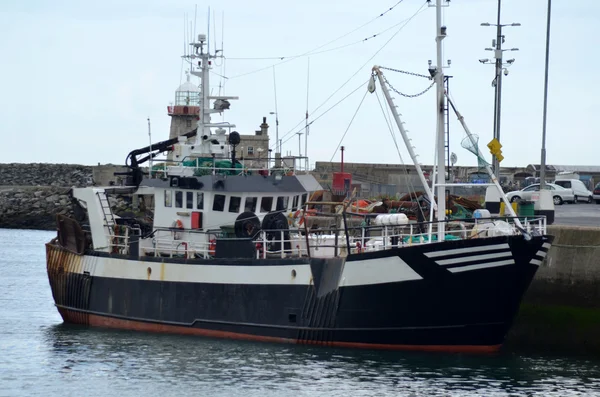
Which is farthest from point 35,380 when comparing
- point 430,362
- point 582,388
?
point 582,388

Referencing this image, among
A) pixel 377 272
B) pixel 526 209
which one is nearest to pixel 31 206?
pixel 526 209

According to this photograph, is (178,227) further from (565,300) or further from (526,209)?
(565,300)

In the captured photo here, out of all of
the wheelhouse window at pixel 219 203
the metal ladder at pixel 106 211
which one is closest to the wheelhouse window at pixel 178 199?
the wheelhouse window at pixel 219 203

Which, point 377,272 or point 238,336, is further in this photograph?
point 238,336

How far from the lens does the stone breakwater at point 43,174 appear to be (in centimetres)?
8088

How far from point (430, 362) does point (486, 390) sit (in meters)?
2.28

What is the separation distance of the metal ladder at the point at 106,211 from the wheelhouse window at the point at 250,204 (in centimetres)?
382

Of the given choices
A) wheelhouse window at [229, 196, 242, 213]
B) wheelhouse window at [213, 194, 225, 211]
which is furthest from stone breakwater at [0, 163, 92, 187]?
wheelhouse window at [229, 196, 242, 213]

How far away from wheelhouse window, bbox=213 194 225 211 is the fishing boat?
3 centimetres

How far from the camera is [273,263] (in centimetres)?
2234

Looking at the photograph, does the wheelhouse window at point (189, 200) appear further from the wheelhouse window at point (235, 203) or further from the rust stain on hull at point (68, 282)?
the rust stain on hull at point (68, 282)

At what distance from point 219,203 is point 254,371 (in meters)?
6.27

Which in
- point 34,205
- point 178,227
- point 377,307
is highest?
point 34,205

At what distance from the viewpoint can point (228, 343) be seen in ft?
75.7
